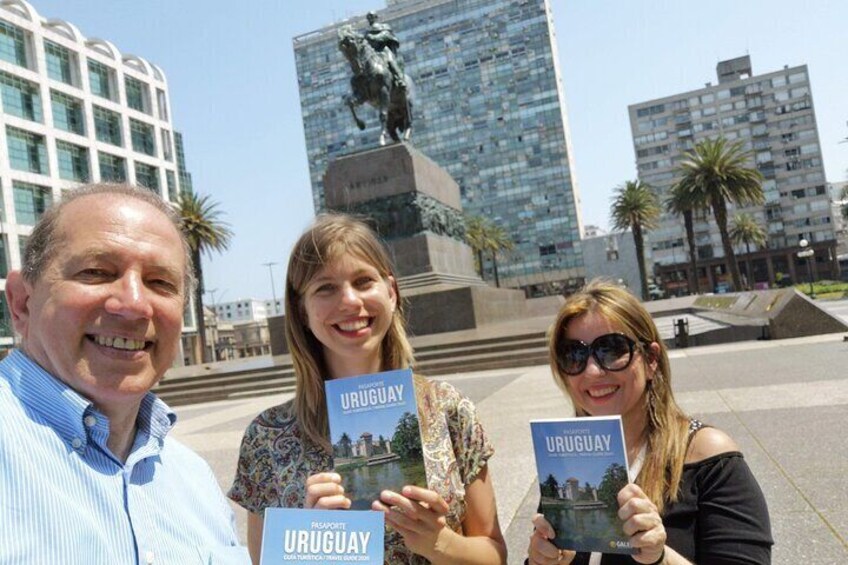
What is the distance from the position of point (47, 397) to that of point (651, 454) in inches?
68.6

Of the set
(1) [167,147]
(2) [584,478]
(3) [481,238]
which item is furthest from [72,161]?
(2) [584,478]

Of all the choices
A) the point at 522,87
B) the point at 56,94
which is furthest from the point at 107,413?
the point at 522,87

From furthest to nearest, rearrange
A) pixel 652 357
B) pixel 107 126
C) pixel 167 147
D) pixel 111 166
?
pixel 167 147 → pixel 107 126 → pixel 111 166 → pixel 652 357

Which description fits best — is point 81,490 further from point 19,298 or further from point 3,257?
point 3,257

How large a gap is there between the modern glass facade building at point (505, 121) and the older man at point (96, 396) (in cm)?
11126

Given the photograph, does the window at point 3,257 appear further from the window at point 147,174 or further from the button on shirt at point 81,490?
the button on shirt at point 81,490

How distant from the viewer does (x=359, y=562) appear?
1570 mm

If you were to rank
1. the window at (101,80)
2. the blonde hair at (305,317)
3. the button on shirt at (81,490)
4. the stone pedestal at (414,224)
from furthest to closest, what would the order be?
1. the window at (101,80)
2. the stone pedestal at (414,224)
3. the blonde hair at (305,317)
4. the button on shirt at (81,490)

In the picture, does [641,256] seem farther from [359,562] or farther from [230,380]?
[359,562]

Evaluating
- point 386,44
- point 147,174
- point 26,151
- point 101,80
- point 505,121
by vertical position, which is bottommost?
point 386,44

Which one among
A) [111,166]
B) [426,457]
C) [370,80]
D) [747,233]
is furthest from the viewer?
[747,233]

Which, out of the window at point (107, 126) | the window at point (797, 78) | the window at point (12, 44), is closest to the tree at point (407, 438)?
the window at point (12, 44)

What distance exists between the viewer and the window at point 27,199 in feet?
156

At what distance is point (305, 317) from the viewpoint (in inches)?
91.4
